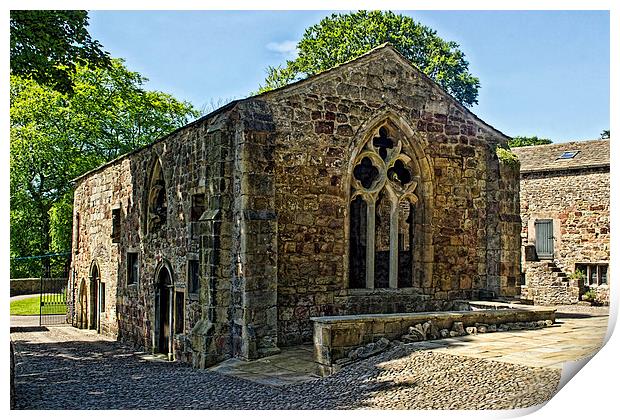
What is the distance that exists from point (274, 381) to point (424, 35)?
67.3 feet

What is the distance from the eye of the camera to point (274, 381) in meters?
9.34

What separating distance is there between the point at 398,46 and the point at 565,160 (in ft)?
24.7

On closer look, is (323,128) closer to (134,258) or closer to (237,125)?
(237,125)

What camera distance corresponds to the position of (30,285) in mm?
18578

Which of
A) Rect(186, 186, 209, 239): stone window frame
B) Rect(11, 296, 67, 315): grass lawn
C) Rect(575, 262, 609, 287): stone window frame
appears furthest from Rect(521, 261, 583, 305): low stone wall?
Rect(11, 296, 67, 315): grass lawn

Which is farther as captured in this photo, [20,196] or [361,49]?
[361,49]

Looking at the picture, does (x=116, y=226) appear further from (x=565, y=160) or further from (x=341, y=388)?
(x=565, y=160)

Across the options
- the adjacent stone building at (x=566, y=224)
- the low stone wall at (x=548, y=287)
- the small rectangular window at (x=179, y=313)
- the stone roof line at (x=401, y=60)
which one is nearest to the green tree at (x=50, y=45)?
the stone roof line at (x=401, y=60)

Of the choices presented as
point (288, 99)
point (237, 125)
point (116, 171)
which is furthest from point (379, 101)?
point (116, 171)

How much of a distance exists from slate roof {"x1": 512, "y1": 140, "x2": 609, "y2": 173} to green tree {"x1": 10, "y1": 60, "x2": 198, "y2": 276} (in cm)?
1464

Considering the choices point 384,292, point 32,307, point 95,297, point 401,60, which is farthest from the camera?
point 32,307

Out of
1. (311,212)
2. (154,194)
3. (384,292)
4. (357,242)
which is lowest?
(384,292)

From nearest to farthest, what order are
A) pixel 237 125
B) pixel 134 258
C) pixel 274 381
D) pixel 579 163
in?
pixel 274 381, pixel 237 125, pixel 134 258, pixel 579 163

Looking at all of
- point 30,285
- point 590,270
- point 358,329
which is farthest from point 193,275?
point 590,270
